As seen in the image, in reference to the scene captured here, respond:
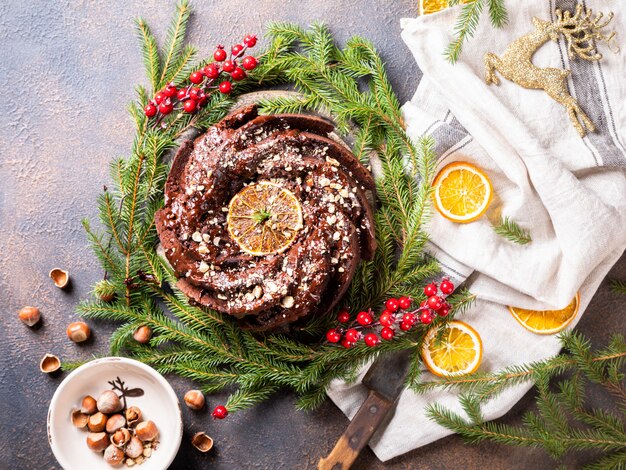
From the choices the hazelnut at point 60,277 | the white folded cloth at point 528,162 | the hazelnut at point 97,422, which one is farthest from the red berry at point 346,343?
the hazelnut at point 60,277

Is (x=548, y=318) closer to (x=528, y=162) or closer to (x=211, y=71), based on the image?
(x=528, y=162)

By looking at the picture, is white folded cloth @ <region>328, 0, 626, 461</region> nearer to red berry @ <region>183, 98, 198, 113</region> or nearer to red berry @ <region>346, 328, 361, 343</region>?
red berry @ <region>346, 328, 361, 343</region>

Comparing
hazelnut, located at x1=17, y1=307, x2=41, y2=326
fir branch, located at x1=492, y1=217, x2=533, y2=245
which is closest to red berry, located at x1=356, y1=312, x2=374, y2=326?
fir branch, located at x1=492, y1=217, x2=533, y2=245

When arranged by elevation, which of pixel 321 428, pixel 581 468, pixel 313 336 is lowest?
pixel 581 468

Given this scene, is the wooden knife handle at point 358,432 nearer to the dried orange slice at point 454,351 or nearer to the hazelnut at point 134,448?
the dried orange slice at point 454,351

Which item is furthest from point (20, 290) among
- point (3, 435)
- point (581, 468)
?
point (581, 468)

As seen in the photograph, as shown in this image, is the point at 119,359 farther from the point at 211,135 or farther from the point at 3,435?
the point at 211,135

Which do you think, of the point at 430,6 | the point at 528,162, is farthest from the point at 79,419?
the point at 430,6
